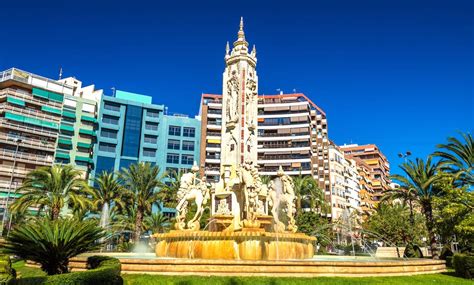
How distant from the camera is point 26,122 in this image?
6144 cm

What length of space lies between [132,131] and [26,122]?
1836cm

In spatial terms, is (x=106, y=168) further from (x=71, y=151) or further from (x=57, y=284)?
(x=57, y=284)

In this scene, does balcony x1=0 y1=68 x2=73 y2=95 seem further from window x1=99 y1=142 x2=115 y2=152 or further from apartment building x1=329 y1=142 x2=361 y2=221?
A: apartment building x1=329 y1=142 x2=361 y2=221

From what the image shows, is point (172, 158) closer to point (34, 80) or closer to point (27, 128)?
point (27, 128)

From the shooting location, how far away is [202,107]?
262 ft

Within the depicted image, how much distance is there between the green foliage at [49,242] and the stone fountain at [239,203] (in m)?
7.03

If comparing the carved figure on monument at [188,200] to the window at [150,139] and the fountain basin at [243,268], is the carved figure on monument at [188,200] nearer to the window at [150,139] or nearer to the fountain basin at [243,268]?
the fountain basin at [243,268]

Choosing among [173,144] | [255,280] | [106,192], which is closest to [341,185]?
[173,144]

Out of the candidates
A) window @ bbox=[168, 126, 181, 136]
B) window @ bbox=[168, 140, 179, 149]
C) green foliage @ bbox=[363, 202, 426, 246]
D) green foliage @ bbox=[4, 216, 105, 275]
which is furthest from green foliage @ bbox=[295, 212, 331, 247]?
green foliage @ bbox=[4, 216, 105, 275]

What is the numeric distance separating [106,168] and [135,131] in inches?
357

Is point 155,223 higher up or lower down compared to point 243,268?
higher up

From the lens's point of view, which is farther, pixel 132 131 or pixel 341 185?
pixel 341 185

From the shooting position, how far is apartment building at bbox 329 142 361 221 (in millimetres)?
81188

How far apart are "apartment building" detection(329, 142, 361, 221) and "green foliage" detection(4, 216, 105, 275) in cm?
7207
